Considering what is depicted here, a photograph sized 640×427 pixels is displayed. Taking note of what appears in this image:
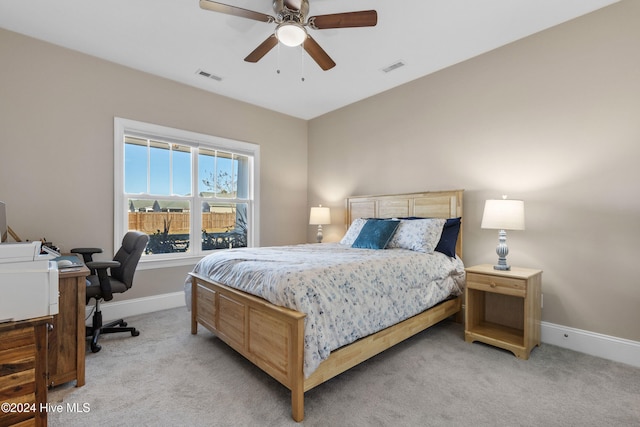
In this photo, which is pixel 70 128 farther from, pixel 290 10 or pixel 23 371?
pixel 23 371

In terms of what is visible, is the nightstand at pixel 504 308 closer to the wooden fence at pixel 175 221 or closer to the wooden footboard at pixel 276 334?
the wooden footboard at pixel 276 334

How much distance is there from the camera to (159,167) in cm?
377

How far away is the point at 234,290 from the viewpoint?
2.31 metres

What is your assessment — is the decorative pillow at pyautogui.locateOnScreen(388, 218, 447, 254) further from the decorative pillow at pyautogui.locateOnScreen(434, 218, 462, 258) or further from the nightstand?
the nightstand

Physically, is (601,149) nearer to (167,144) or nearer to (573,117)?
(573,117)

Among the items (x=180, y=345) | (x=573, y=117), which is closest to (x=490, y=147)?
(x=573, y=117)

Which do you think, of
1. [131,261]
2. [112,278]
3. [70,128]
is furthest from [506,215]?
[70,128]

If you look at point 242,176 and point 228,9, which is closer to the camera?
point 228,9

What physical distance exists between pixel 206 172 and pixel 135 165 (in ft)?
2.84

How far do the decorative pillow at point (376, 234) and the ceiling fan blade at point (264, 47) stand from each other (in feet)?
6.83

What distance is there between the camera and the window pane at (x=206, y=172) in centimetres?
409

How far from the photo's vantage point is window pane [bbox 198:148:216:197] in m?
4.09

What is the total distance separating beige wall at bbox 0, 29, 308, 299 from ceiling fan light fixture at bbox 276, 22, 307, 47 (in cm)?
221

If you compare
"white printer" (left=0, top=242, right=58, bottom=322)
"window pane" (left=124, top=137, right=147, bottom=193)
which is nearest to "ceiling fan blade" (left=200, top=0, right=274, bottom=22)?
"white printer" (left=0, top=242, right=58, bottom=322)
